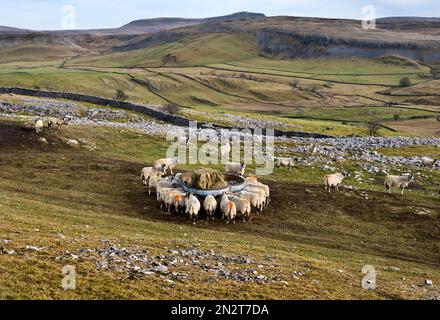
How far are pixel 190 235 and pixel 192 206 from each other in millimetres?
3442

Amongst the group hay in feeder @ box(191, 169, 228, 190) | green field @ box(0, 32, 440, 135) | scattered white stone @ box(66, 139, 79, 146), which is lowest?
hay in feeder @ box(191, 169, 228, 190)

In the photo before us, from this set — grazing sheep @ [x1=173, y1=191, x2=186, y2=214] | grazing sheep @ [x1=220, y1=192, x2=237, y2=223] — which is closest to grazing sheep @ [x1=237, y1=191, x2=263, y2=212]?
grazing sheep @ [x1=220, y1=192, x2=237, y2=223]

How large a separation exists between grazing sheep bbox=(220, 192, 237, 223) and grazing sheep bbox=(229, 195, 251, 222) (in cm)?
55

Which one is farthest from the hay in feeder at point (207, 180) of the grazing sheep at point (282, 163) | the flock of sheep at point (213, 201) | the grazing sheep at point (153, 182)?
the grazing sheep at point (282, 163)

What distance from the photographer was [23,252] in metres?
17.2

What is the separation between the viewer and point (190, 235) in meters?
24.6

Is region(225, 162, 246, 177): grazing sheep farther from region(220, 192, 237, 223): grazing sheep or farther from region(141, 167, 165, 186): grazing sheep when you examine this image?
region(220, 192, 237, 223): grazing sheep

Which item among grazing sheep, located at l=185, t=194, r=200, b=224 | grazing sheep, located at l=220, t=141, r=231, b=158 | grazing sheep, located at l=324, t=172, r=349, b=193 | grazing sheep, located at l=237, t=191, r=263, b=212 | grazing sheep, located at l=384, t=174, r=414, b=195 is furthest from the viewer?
grazing sheep, located at l=220, t=141, r=231, b=158

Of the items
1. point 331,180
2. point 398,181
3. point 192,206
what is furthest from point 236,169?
point 398,181

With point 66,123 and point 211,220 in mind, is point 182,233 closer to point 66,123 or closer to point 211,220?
point 211,220

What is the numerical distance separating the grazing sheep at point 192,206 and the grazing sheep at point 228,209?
1.54 meters

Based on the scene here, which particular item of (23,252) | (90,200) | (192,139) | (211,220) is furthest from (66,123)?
(23,252)

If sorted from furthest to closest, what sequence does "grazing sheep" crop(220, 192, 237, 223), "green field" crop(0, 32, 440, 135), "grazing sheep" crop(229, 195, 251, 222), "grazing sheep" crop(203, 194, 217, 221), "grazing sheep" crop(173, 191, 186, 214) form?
"green field" crop(0, 32, 440, 135) < "grazing sheep" crop(229, 195, 251, 222) < "grazing sheep" crop(173, 191, 186, 214) < "grazing sheep" crop(203, 194, 217, 221) < "grazing sheep" crop(220, 192, 237, 223)

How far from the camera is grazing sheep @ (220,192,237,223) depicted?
92.2 ft
